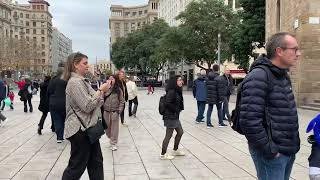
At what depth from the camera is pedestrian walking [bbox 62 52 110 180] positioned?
4.77 m

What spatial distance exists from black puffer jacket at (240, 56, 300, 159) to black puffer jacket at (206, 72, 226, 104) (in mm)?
9454

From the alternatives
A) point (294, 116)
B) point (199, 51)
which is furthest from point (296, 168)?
point (199, 51)

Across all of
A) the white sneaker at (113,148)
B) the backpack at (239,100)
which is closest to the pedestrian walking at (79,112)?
the backpack at (239,100)

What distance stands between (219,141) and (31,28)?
528 ft

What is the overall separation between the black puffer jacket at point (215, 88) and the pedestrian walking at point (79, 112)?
8.34 metres

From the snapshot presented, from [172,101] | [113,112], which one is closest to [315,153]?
[172,101]

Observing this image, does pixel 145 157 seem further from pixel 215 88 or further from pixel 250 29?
pixel 250 29

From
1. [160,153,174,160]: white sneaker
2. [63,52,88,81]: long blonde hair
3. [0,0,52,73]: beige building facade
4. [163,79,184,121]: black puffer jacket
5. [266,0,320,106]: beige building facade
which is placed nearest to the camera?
[63,52,88,81]: long blonde hair

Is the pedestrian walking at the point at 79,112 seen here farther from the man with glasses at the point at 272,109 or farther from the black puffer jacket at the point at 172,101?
the black puffer jacket at the point at 172,101

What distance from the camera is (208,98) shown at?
43.1ft

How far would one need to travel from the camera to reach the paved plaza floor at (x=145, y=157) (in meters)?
6.85

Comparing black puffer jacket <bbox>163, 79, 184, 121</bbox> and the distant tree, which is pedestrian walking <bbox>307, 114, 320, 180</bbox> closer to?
black puffer jacket <bbox>163, 79, 184, 121</bbox>

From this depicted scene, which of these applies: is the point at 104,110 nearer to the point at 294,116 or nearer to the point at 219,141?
the point at 219,141

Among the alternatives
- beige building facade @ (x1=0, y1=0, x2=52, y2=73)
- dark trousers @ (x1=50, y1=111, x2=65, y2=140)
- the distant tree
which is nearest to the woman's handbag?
dark trousers @ (x1=50, y1=111, x2=65, y2=140)
